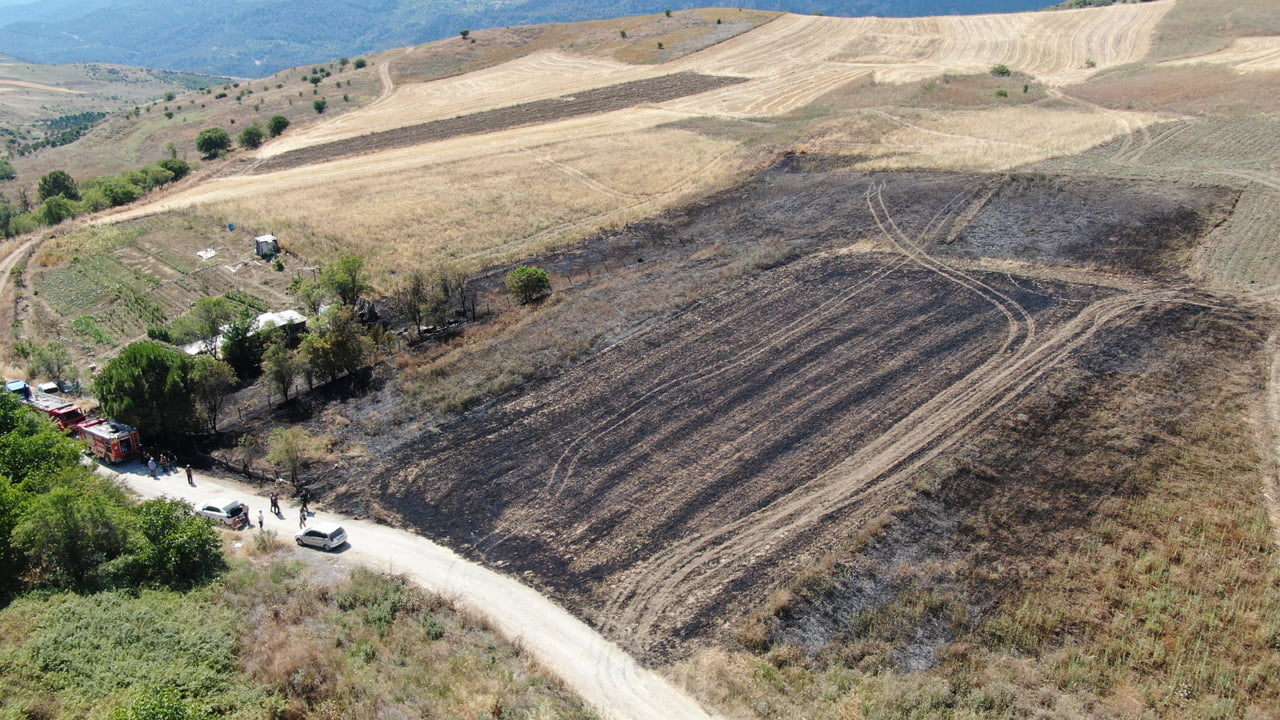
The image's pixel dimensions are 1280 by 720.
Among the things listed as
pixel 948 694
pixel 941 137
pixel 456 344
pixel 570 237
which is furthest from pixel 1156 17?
pixel 948 694

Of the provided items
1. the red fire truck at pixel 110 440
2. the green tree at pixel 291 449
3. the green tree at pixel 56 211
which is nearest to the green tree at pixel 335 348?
the green tree at pixel 291 449

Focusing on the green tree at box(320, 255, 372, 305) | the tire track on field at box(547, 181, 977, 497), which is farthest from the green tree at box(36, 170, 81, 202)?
the tire track on field at box(547, 181, 977, 497)

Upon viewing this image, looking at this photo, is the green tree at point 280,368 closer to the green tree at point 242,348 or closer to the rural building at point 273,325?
the green tree at point 242,348

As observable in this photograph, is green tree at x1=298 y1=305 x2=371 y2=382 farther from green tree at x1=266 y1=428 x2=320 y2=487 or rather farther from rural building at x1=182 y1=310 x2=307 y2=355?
green tree at x1=266 y1=428 x2=320 y2=487

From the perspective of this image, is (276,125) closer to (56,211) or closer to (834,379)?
(56,211)

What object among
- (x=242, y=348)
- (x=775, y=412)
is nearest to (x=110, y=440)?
(x=242, y=348)

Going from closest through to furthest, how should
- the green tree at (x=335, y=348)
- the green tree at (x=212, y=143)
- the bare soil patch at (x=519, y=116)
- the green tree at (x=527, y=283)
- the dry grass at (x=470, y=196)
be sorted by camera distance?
the green tree at (x=335, y=348) < the green tree at (x=527, y=283) < the dry grass at (x=470, y=196) < the bare soil patch at (x=519, y=116) < the green tree at (x=212, y=143)
